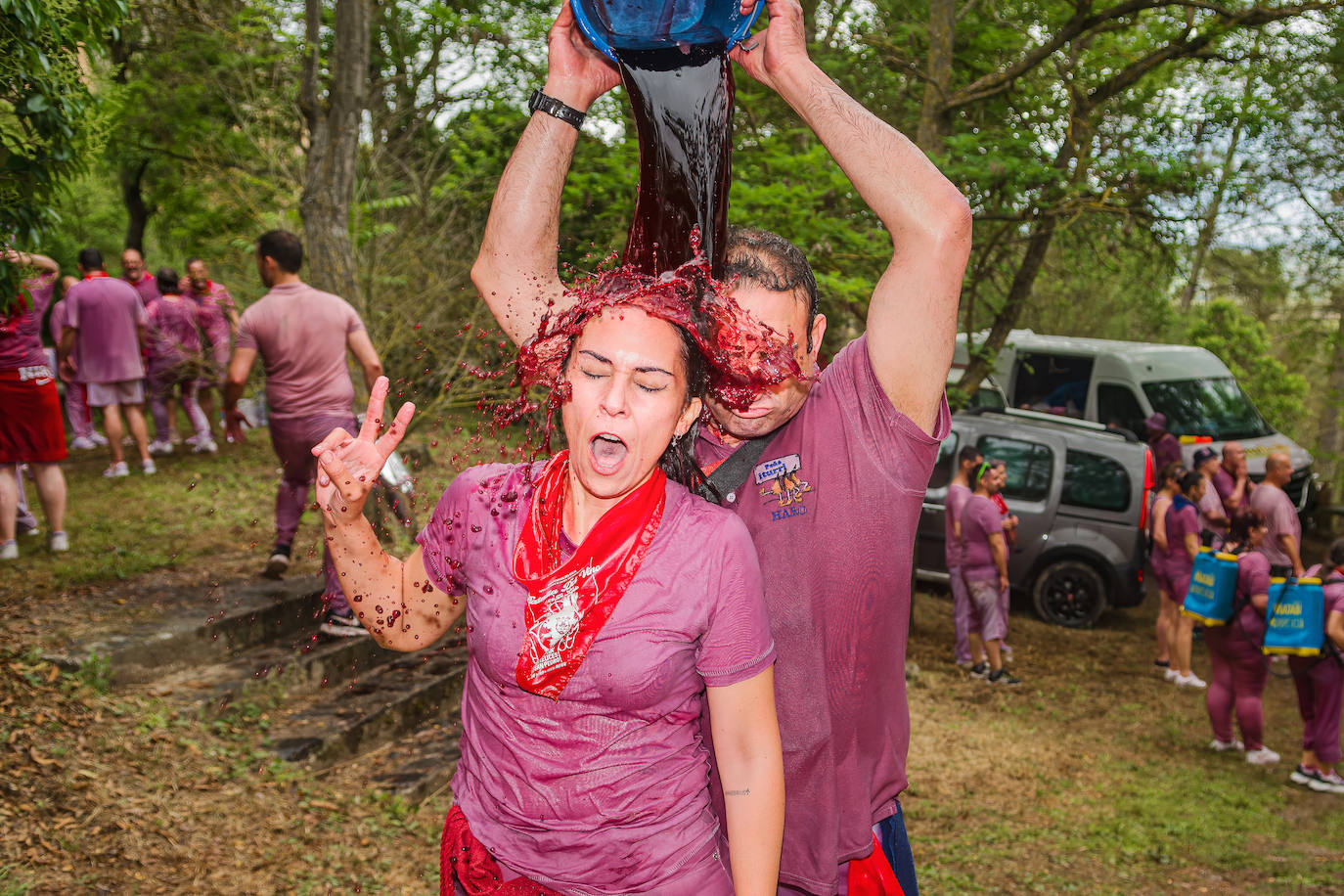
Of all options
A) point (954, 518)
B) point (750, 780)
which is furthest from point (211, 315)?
point (750, 780)

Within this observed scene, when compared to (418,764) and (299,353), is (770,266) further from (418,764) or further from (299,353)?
(299,353)

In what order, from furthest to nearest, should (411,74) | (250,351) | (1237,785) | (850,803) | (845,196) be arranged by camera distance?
(411,74), (845,196), (1237,785), (250,351), (850,803)

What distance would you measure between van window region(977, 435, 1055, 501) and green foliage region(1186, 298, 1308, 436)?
9.91 metres

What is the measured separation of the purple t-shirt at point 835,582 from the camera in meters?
1.91

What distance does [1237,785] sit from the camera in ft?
22.7

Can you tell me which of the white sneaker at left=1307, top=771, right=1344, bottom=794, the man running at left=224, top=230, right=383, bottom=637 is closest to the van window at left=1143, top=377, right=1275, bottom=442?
the white sneaker at left=1307, top=771, right=1344, bottom=794

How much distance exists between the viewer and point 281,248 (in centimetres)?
600

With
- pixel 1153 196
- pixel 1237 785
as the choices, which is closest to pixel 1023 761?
pixel 1237 785

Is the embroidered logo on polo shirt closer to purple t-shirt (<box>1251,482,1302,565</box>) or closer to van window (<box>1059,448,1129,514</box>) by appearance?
purple t-shirt (<box>1251,482,1302,565</box>)

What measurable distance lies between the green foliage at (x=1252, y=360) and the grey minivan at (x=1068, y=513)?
9.72 m

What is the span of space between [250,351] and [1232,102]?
319 inches

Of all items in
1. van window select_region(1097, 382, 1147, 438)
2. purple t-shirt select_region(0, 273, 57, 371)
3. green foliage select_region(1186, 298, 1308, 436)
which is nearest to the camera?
purple t-shirt select_region(0, 273, 57, 371)

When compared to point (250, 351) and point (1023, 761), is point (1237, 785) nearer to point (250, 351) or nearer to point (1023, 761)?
point (1023, 761)

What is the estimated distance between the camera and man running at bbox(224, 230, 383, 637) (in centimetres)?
597
